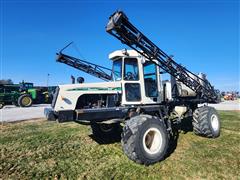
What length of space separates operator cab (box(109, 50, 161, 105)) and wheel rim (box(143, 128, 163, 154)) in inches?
43.7

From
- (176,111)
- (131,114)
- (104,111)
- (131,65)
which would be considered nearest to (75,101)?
(104,111)

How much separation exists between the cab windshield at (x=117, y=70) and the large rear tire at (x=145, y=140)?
161 cm

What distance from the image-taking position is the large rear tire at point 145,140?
4.98 meters

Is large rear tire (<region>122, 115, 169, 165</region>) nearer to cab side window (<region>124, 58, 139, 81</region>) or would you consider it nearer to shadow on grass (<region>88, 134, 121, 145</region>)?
cab side window (<region>124, 58, 139, 81</region>)

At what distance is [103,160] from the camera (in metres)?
5.50

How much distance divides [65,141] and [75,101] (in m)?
2.55

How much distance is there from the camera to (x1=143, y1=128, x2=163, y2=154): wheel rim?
5475 millimetres

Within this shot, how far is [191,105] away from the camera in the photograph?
9.02m

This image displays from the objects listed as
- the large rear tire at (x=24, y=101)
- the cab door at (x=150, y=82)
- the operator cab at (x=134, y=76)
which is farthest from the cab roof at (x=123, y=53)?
the large rear tire at (x=24, y=101)

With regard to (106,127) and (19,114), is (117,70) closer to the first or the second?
(106,127)

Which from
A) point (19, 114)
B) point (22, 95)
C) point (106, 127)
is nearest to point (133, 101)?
point (106, 127)

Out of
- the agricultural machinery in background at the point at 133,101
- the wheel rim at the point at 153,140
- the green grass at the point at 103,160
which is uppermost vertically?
the agricultural machinery in background at the point at 133,101

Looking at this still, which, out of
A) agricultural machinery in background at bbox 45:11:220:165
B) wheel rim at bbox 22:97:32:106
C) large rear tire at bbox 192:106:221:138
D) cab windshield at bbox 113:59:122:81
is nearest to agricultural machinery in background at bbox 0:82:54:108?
wheel rim at bbox 22:97:32:106

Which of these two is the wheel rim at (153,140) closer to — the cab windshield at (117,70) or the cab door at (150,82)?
the cab door at (150,82)
